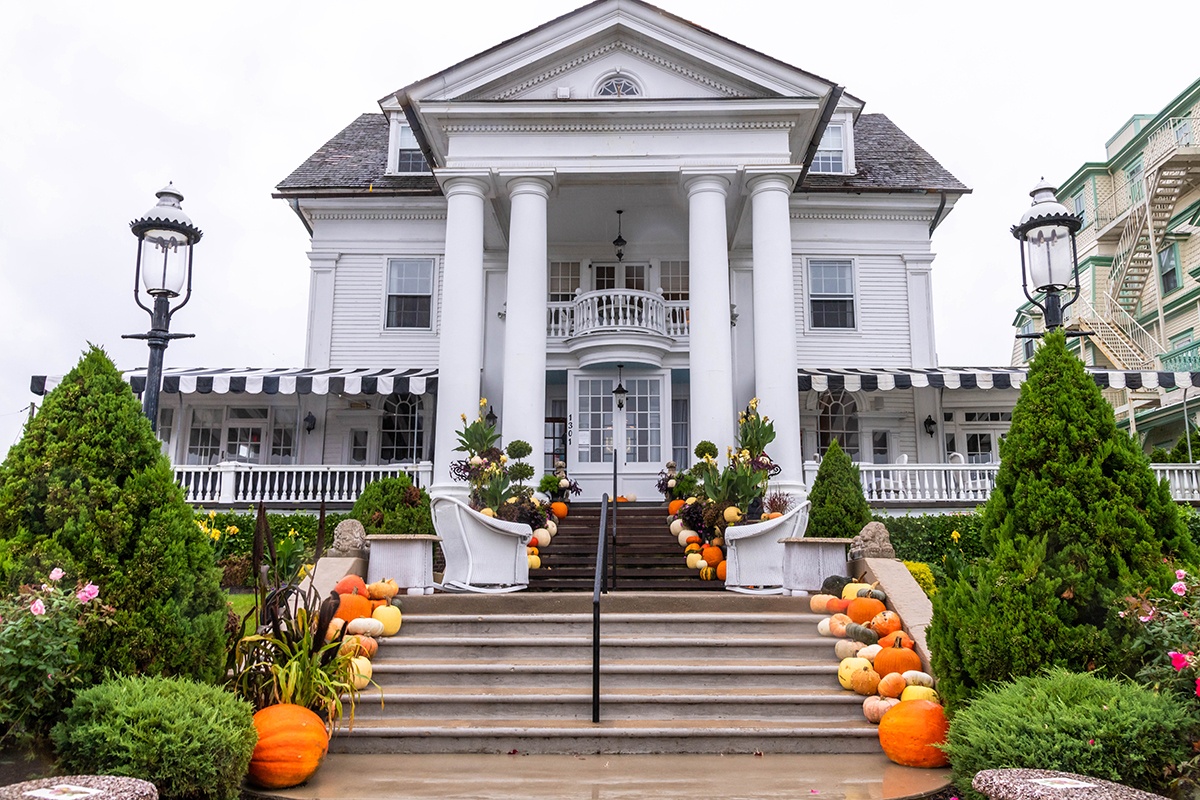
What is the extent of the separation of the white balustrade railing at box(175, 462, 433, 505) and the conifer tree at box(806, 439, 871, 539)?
7.13m

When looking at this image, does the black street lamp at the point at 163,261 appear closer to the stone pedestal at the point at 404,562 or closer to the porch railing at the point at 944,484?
the stone pedestal at the point at 404,562

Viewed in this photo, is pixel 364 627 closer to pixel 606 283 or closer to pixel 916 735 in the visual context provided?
pixel 916 735

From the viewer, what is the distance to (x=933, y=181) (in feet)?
67.5

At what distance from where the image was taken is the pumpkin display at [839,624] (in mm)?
8336

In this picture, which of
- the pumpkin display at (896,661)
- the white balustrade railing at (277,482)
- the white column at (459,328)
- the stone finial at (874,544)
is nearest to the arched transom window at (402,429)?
the white balustrade railing at (277,482)

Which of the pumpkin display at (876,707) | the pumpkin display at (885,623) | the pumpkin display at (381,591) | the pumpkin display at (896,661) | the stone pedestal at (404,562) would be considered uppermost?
the stone pedestal at (404,562)

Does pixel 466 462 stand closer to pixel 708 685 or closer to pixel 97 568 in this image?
pixel 708 685

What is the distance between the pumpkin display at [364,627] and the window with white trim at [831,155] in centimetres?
1659

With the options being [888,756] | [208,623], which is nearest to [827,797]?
[888,756]

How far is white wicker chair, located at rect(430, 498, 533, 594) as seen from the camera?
10.8 m

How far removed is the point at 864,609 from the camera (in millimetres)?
8547

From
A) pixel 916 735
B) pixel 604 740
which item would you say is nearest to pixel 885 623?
pixel 916 735

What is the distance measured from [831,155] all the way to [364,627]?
17094mm

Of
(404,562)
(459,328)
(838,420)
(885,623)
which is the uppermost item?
(459,328)
